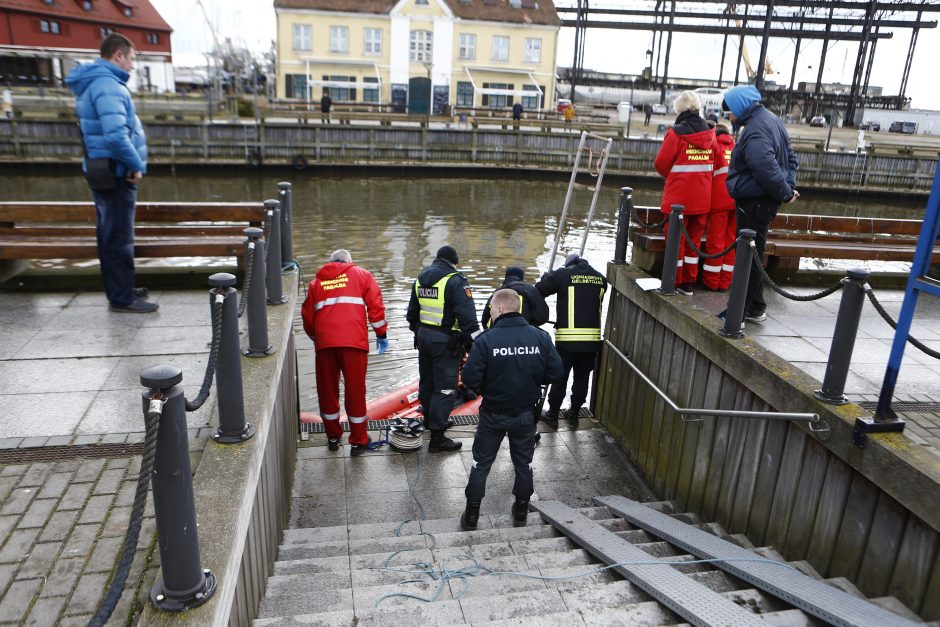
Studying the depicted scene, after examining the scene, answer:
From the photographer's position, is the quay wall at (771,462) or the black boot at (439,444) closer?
the quay wall at (771,462)

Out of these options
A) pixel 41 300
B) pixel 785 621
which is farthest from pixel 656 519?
pixel 41 300

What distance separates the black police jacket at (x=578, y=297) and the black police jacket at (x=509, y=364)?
198 centimetres

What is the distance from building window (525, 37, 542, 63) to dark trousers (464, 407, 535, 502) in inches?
1807

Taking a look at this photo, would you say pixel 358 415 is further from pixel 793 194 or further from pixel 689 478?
pixel 793 194

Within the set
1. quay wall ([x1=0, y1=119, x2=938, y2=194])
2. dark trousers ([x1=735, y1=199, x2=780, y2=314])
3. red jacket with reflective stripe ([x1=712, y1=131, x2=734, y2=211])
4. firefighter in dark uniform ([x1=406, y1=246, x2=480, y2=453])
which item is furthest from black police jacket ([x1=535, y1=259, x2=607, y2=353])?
quay wall ([x1=0, y1=119, x2=938, y2=194])

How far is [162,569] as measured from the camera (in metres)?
2.55

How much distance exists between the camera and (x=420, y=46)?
46500 mm

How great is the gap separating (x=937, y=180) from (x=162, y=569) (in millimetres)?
3967

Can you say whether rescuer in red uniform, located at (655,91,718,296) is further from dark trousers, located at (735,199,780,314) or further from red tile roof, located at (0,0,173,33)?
red tile roof, located at (0,0,173,33)

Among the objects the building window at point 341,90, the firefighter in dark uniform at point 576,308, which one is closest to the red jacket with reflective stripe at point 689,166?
the firefighter in dark uniform at point 576,308

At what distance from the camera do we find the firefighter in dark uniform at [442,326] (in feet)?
22.5

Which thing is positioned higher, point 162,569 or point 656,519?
point 162,569

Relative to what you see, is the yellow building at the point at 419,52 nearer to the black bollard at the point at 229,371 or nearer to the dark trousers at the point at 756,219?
the dark trousers at the point at 756,219

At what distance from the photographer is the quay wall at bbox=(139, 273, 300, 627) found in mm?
2766
